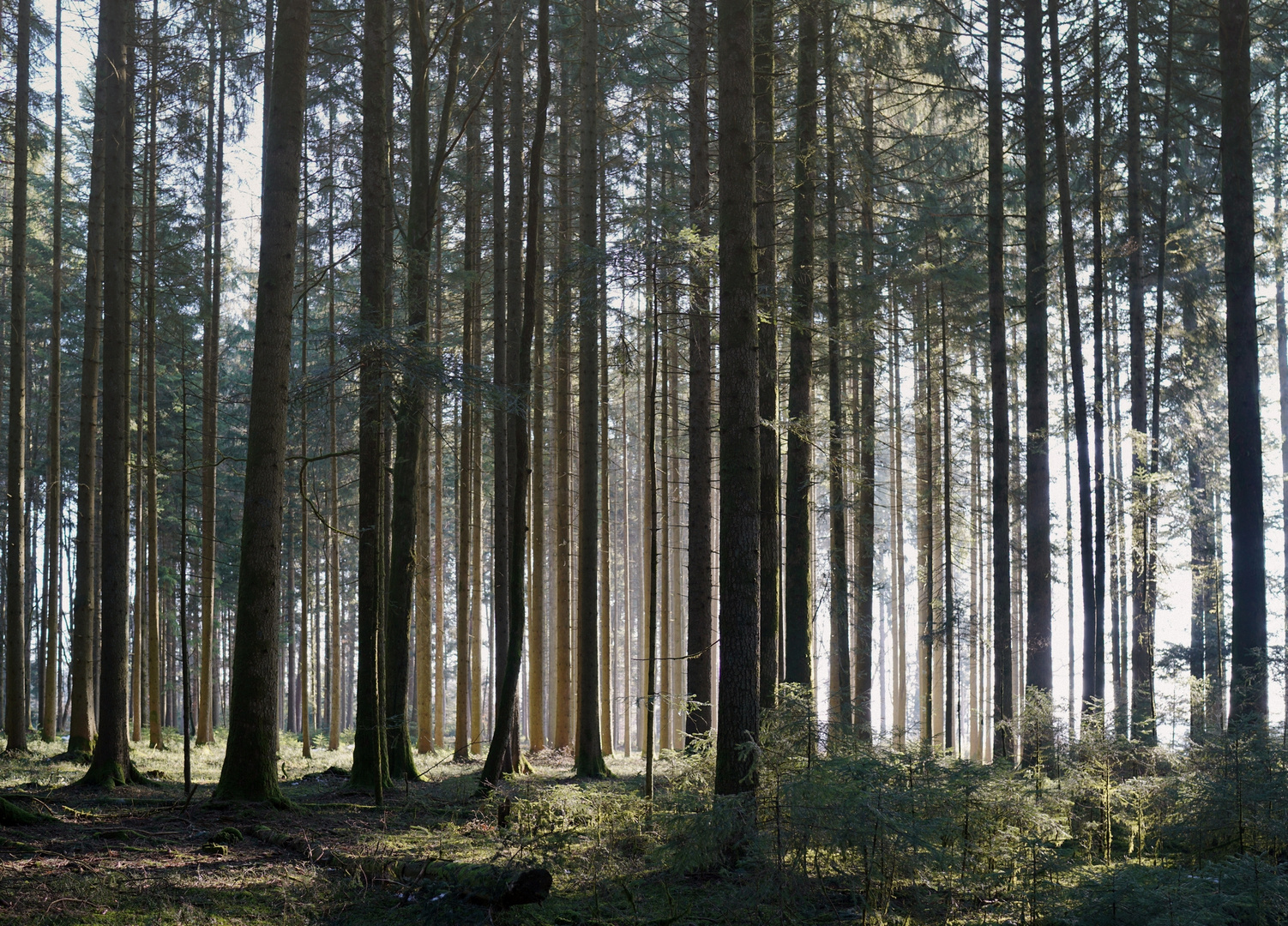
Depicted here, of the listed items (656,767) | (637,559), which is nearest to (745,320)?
(656,767)

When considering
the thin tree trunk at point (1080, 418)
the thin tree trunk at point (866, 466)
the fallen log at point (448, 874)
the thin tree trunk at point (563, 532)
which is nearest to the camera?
the fallen log at point (448, 874)

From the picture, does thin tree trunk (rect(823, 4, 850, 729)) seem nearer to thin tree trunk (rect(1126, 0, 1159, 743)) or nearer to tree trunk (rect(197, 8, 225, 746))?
thin tree trunk (rect(1126, 0, 1159, 743))

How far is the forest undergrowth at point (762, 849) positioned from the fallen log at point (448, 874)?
31 mm

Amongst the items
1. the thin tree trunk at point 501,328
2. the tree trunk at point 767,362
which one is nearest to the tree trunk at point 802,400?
the tree trunk at point 767,362

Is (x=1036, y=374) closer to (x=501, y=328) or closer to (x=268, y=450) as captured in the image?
(x=501, y=328)

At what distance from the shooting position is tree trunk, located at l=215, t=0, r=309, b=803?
7.80 m

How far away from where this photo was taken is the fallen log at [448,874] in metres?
5.36

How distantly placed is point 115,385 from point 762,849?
358 inches

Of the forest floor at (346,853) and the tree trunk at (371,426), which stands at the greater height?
the tree trunk at (371,426)

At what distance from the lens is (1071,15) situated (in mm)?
15383

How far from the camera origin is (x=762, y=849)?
5.61 m

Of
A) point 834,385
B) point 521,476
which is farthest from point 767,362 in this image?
point 834,385

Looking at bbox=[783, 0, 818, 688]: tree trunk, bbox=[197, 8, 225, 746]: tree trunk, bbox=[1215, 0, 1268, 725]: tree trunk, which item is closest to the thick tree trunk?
bbox=[197, 8, 225, 746]: tree trunk

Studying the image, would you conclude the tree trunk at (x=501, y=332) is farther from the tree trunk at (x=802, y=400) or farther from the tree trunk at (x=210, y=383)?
the tree trunk at (x=210, y=383)
